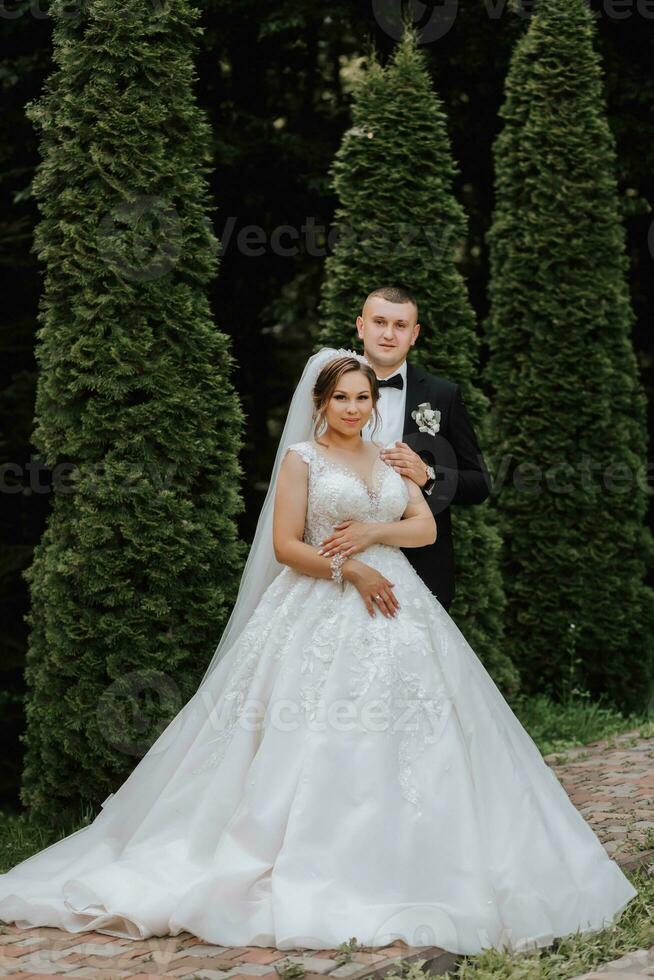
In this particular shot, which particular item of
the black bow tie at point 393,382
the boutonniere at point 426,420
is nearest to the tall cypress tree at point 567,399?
the black bow tie at point 393,382

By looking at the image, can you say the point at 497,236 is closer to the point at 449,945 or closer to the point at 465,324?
the point at 465,324

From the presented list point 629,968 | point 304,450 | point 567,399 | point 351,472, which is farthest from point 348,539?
point 567,399

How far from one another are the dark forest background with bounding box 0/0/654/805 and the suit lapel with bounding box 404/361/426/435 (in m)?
5.47

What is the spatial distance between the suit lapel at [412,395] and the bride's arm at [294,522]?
27.8 inches

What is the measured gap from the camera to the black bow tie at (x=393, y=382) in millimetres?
4898

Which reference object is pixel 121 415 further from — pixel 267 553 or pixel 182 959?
pixel 182 959

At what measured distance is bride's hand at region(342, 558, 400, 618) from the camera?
425 cm

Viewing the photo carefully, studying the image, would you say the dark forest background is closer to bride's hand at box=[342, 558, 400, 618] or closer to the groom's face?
the groom's face

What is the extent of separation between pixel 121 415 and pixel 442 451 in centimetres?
163

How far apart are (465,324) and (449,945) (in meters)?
4.48

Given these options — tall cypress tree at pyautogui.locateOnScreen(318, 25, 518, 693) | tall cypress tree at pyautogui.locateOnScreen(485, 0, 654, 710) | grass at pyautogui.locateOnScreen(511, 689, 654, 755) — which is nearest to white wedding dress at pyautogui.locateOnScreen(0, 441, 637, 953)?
tall cypress tree at pyautogui.locateOnScreen(318, 25, 518, 693)

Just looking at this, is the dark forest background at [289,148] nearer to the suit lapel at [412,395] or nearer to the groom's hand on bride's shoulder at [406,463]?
the suit lapel at [412,395]

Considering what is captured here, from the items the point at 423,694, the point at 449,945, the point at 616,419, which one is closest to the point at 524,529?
the point at 616,419

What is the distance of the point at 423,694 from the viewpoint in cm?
414
